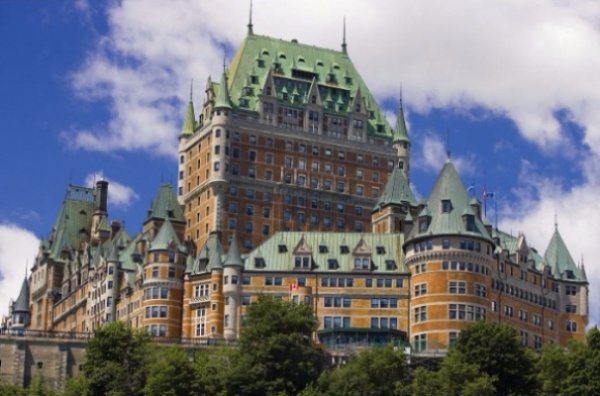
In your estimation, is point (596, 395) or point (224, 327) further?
point (224, 327)

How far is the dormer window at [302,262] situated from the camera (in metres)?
187

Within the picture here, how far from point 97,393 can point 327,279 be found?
3871 centimetres

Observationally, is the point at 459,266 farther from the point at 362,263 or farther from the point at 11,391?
the point at 11,391

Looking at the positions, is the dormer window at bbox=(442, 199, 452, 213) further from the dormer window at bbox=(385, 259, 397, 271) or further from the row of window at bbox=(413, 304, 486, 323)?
the row of window at bbox=(413, 304, 486, 323)

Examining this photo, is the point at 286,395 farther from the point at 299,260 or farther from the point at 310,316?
the point at 299,260

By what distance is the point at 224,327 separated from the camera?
183m

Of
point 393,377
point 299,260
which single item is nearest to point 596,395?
point 393,377

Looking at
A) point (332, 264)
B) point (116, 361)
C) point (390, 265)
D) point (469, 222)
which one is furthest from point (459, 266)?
point (116, 361)

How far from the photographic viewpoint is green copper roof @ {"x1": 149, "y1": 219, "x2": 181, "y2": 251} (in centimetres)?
19138

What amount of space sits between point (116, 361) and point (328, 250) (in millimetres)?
38087

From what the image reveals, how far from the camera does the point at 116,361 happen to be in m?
163

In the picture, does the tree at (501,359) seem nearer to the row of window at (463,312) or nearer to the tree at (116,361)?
the row of window at (463,312)

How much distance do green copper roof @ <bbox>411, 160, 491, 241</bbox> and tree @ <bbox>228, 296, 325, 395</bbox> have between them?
990 inches

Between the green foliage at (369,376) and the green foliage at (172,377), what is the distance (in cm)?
1422
